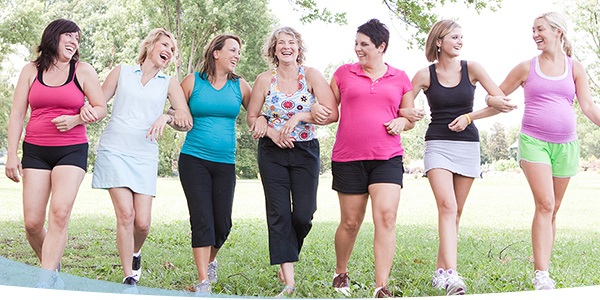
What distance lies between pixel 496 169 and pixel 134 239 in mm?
18454

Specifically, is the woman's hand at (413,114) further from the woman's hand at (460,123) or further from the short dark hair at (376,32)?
the short dark hair at (376,32)

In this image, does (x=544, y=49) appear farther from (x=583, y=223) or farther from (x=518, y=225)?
(x=583, y=223)

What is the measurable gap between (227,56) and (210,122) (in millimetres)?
409

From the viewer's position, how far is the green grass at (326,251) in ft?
17.1

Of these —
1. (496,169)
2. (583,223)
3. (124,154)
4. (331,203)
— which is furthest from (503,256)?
(496,169)

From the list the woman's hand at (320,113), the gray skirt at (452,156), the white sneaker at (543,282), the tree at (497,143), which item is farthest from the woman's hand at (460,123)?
the tree at (497,143)

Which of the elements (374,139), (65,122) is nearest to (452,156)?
(374,139)

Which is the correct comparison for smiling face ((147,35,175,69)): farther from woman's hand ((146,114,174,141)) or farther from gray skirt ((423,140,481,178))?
gray skirt ((423,140,481,178))

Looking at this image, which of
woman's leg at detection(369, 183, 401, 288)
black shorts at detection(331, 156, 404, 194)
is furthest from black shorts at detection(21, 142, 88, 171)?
woman's leg at detection(369, 183, 401, 288)

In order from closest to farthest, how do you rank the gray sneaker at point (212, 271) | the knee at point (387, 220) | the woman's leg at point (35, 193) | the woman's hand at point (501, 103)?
the knee at point (387, 220)
the woman's leg at point (35, 193)
the woman's hand at point (501, 103)
the gray sneaker at point (212, 271)

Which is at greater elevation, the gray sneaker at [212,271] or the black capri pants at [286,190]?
the black capri pants at [286,190]

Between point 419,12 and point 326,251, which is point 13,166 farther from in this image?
point 419,12

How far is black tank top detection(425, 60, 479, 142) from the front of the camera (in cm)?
442

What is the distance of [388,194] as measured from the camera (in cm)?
416
